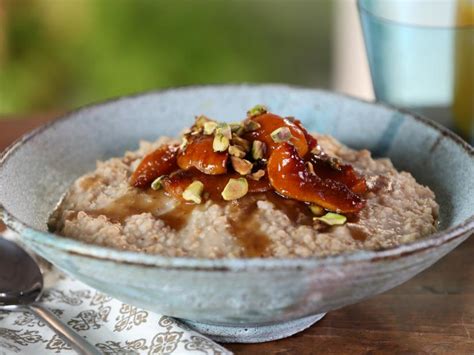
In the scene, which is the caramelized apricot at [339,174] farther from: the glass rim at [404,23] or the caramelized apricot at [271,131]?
the glass rim at [404,23]

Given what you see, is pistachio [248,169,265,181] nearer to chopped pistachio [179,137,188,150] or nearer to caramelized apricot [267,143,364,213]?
caramelized apricot [267,143,364,213]

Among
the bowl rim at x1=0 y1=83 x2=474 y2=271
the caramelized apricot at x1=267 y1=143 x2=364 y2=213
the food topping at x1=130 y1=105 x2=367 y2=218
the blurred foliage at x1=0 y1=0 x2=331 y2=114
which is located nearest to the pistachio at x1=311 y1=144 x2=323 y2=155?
the food topping at x1=130 y1=105 x2=367 y2=218

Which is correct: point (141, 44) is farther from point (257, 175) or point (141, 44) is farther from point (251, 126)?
point (257, 175)

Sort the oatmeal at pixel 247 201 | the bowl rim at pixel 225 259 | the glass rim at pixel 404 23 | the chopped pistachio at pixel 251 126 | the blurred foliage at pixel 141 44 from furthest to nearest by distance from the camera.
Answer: the blurred foliage at pixel 141 44 < the glass rim at pixel 404 23 < the chopped pistachio at pixel 251 126 < the oatmeal at pixel 247 201 < the bowl rim at pixel 225 259

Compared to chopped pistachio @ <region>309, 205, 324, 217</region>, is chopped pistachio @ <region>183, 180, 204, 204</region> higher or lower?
higher

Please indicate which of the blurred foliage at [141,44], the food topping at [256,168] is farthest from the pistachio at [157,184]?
the blurred foliage at [141,44]

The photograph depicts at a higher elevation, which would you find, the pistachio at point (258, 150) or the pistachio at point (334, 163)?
the pistachio at point (258, 150)
